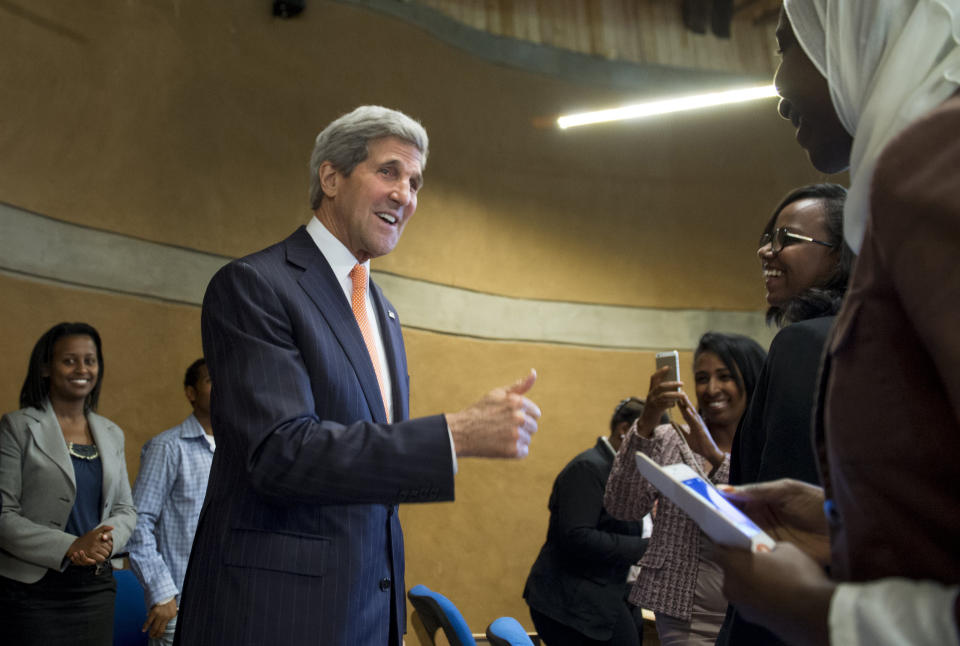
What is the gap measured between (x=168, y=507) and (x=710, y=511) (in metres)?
3.17

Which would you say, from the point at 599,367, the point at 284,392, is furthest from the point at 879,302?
the point at 599,367

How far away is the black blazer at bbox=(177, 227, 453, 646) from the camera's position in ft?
4.71

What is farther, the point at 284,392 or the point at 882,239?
the point at 284,392

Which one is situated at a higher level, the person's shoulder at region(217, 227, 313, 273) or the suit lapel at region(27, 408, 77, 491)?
the person's shoulder at region(217, 227, 313, 273)

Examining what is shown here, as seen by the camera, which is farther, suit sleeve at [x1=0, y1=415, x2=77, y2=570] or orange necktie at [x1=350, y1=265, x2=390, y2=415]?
suit sleeve at [x1=0, y1=415, x2=77, y2=570]

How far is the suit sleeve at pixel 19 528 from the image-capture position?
307 centimetres

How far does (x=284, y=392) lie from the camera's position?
152cm

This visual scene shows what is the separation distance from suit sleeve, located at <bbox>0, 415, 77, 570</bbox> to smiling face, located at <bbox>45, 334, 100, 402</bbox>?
31 cm

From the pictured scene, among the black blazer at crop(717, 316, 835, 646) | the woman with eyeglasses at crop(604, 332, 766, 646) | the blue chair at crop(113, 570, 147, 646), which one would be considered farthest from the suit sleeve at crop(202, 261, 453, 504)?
the blue chair at crop(113, 570, 147, 646)

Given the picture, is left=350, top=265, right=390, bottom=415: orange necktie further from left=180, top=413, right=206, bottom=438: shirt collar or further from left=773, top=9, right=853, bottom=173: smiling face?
left=180, top=413, right=206, bottom=438: shirt collar

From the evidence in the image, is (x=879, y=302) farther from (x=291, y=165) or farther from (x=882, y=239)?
(x=291, y=165)

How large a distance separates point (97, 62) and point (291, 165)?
1.49 metres

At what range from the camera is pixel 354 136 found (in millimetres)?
2002

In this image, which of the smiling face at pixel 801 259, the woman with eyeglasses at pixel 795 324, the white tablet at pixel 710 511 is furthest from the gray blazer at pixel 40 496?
the white tablet at pixel 710 511
